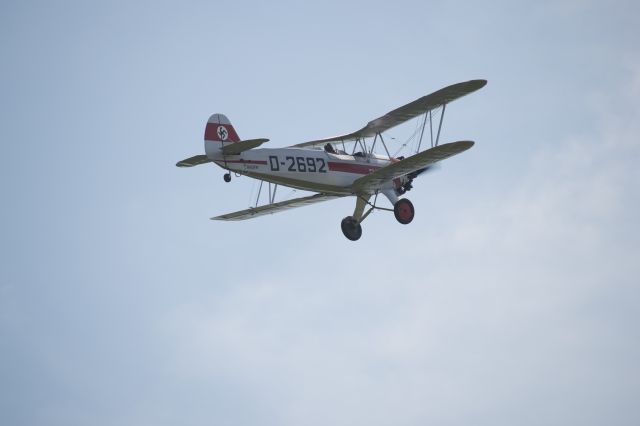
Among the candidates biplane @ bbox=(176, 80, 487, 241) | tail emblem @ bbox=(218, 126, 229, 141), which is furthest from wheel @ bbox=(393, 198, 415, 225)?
tail emblem @ bbox=(218, 126, 229, 141)

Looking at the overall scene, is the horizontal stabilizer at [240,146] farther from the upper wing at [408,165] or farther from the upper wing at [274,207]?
the upper wing at [274,207]

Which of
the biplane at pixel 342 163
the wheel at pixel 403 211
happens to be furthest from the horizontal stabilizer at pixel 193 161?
the wheel at pixel 403 211

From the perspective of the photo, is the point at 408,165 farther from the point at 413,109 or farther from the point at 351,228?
the point at 351,228

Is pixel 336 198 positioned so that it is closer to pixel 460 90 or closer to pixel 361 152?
pixel 361 152

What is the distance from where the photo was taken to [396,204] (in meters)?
28.7

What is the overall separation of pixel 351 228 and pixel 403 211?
1495 mm

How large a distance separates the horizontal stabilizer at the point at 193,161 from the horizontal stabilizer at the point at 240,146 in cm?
63

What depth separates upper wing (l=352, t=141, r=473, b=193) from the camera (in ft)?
83.5

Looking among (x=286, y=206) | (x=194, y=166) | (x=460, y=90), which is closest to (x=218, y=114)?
(x=194, y=166)

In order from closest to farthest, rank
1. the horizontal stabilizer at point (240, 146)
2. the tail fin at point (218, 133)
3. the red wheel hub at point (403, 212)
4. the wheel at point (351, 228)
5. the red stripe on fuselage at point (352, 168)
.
Answer: the horizontal stabilizer at point (240, 146) → the tail fin at point (218, 133) → the red stripe on fuselage at point (352, 168) → the red wheel hub at point (403, 212) → the wheel at point (351, 228)

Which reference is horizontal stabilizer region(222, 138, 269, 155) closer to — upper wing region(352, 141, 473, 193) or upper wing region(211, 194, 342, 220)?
upper wing region(352, 141, 473, 193)

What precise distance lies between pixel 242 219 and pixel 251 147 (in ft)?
16.5

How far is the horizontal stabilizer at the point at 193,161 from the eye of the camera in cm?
2608

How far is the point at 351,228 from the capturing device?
28812 mm
